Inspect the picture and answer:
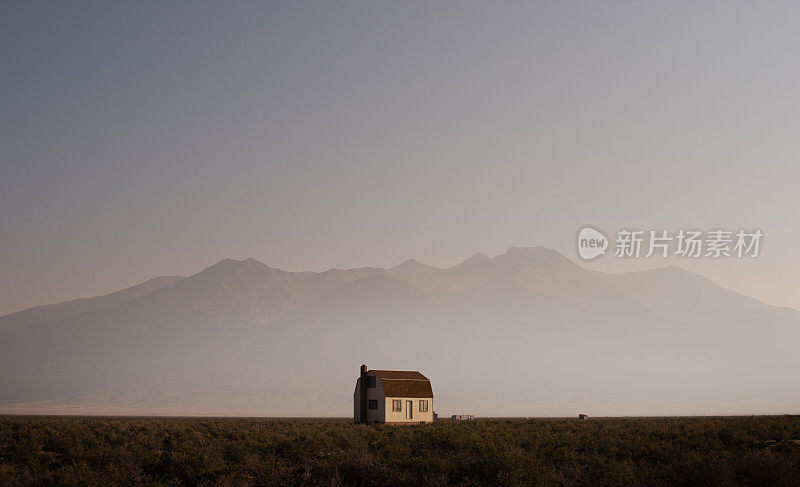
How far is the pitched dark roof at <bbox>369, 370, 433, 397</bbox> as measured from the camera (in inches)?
2180

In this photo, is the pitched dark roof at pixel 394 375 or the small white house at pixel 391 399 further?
the pitched dark roof at pixel 394 375

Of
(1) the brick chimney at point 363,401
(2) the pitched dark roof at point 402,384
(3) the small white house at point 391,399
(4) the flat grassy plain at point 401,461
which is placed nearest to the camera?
(4) the flat grassy plain at point 401,461

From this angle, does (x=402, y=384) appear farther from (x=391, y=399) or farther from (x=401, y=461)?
(x=401, y=461)

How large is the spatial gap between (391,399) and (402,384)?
2.54 meters

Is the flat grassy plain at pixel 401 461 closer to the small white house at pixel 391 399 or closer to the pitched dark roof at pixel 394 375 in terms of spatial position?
the small white house at pixel 391 399

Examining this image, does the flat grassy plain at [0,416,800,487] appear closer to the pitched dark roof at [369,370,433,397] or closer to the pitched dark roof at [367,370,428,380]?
the pitched dark roof at [369,370,433,397]

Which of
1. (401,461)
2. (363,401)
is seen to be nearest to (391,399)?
(363,401)

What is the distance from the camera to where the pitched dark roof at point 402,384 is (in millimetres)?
55375

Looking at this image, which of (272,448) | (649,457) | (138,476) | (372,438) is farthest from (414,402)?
(138,476)

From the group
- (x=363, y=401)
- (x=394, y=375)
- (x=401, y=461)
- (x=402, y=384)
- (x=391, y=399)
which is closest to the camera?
(x=401, y=461)

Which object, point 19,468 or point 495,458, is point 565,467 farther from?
point 19,468

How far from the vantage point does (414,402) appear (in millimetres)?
56812

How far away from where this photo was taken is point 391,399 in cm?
5475

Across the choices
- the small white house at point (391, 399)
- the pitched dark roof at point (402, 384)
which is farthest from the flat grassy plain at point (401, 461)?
the pitched dark roof at point (402, 384)
